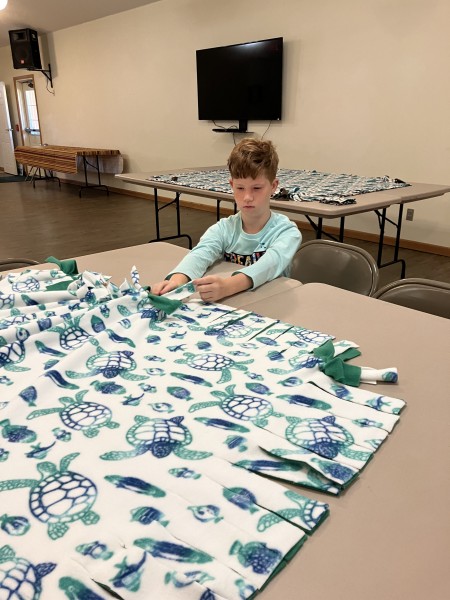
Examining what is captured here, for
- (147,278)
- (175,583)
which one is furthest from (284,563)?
(147,278)

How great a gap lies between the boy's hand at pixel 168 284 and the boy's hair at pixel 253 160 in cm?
41

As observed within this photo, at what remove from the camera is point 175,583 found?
0.50 meters

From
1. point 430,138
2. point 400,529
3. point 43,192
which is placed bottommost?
point 43,192

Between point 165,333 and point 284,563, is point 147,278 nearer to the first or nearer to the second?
point 165,333

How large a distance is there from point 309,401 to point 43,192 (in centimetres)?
829

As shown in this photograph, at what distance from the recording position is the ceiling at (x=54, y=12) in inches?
267

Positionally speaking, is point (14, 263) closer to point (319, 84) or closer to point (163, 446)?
point (163, 446)

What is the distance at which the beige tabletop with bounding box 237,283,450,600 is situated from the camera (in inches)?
20.2

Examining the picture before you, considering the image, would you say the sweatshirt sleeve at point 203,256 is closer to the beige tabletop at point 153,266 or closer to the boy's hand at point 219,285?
the beige tabletop at point 153,266

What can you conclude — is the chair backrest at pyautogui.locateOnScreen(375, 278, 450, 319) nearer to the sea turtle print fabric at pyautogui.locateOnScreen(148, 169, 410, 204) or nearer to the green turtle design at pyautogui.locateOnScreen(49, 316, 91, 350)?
the green turtle design at pyautogui.locateOnScreen(49, 316, 91, 350)

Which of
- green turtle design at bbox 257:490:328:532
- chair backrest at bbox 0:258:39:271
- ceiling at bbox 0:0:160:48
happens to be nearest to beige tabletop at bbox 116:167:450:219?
chair backrest at bbox 0:258:39:271

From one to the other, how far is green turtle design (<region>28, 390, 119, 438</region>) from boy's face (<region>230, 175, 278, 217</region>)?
966 mm

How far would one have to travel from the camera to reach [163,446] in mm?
708

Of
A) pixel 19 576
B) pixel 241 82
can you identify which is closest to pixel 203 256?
pixel 19 576
